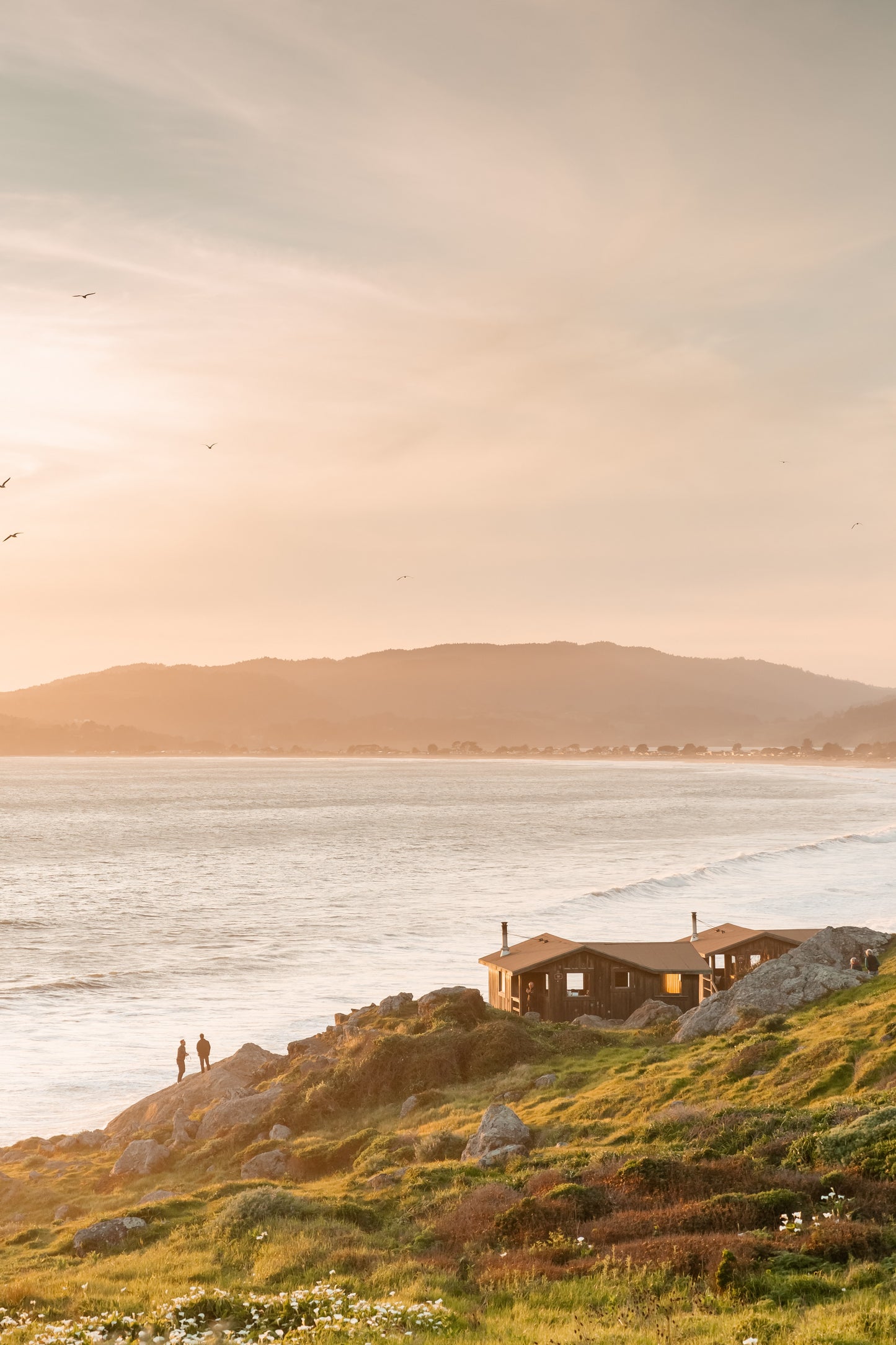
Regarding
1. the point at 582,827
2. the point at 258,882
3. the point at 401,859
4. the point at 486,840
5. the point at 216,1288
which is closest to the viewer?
the point at 216,1288

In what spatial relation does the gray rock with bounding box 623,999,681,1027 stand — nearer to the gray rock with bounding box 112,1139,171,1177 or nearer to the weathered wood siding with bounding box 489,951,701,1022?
the weathered wood siding with bounding box 489,951,701,1022

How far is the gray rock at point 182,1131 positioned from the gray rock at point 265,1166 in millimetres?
4313

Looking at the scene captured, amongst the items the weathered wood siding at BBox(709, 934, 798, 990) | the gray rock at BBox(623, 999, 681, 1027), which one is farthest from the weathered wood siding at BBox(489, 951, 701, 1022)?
the weathered wood siding at BBox(709, 934, 798, 990)

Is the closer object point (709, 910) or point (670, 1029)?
point (670, 1029)

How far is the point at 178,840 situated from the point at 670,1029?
121 m

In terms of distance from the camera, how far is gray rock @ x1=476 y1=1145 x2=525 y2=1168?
80.1 feet

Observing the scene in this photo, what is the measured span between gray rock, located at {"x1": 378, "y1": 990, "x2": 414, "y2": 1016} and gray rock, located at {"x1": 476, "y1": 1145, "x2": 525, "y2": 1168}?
17.3m

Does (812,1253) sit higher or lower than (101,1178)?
higher

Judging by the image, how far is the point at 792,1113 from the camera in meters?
22.8

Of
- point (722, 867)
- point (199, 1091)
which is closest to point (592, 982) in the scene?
point (199, 1091)

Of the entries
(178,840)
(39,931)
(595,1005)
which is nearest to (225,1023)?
(595,1005)

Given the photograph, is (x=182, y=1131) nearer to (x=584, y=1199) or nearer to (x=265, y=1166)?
(x=265, y=1166)

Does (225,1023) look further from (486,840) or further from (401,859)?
(486,840)

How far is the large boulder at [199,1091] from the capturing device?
37031 millimetres
